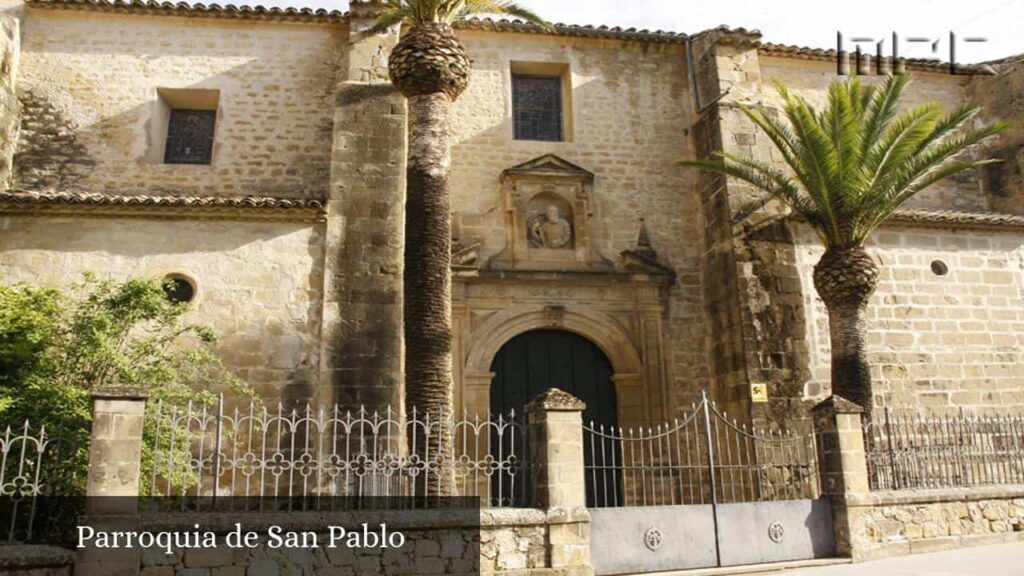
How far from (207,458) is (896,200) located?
9.67 metres

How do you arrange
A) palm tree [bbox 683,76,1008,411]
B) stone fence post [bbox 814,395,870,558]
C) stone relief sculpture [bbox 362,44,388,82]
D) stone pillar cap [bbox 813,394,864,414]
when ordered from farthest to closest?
1. stone relief sculpture [bbox 362,44,388,82]
2. palm tree [bbox 683,76,1008,411]
3. stone pillar cap [bbox 813,394,864,414]
4. stone fence post [bbox 814,395,870,558]

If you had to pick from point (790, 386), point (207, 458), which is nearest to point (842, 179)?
point (790, 386)

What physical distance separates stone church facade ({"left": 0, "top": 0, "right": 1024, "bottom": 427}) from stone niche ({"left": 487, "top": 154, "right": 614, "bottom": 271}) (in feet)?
0.12

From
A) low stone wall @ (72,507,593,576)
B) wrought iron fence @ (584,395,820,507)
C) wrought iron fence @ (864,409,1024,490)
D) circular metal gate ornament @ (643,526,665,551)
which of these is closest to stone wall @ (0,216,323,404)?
low stone wall @ (72,507,593,576)

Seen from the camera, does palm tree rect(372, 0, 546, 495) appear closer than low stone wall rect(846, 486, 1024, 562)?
Yes

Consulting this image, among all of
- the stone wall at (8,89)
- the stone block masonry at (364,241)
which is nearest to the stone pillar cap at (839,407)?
the stone block masonry at (364,241)

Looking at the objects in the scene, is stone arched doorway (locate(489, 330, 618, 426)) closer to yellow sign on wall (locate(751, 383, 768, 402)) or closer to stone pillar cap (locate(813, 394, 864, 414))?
yellow sign on wall (locate(751, 383, 768, 402))

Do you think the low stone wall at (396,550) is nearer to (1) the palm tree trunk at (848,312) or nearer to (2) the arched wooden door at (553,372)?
(2) the arched wooden door at (553,372)

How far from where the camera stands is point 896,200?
11.3 m

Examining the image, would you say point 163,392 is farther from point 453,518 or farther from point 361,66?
point 361,66

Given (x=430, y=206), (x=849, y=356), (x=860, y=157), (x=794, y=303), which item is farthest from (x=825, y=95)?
(x=430, y=206)

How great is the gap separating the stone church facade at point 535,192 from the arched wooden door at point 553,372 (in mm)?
125

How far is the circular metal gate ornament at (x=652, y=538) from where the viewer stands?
812 cm

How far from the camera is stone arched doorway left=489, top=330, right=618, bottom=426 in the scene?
12.1m
